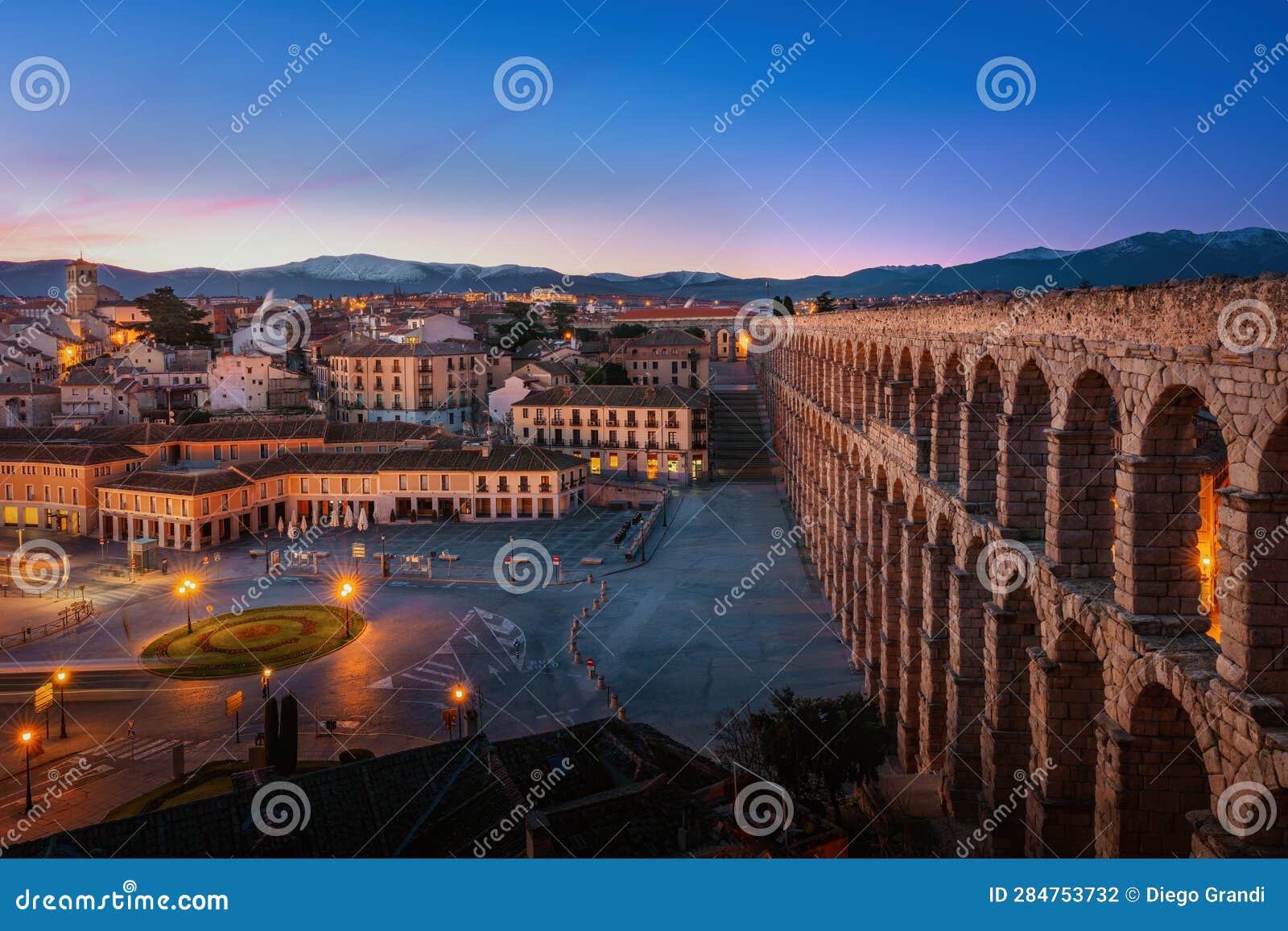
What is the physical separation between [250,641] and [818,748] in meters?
26.1

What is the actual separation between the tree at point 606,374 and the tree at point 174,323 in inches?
1822

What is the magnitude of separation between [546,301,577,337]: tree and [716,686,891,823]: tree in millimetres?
112969

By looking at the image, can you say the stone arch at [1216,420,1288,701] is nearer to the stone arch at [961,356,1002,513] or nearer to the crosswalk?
the stone arch at [961,356,1002,513]

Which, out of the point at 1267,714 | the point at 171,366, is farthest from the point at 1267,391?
the point at 171,366

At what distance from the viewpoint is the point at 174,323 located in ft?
360

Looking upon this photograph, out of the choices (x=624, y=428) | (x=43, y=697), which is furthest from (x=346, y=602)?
(x=624, y=428)

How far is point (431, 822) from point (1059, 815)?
10.7 m

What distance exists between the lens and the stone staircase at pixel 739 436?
79750 mm

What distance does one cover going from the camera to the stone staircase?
7975 centimetres

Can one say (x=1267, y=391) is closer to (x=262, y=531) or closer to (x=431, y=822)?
(x=431, y=822)

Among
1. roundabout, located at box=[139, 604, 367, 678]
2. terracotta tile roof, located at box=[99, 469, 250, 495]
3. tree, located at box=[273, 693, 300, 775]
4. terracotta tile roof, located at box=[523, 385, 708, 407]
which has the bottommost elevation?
roundabout, located at box=[139, 604, 367, 678]

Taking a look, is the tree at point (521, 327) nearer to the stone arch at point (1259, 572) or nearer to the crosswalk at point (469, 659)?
the crosswalk at point (469, 659)

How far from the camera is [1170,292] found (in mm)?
11562

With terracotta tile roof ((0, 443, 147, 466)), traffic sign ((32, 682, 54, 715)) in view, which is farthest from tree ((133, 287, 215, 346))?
traffic sign ((32, 682, 54, 715))
